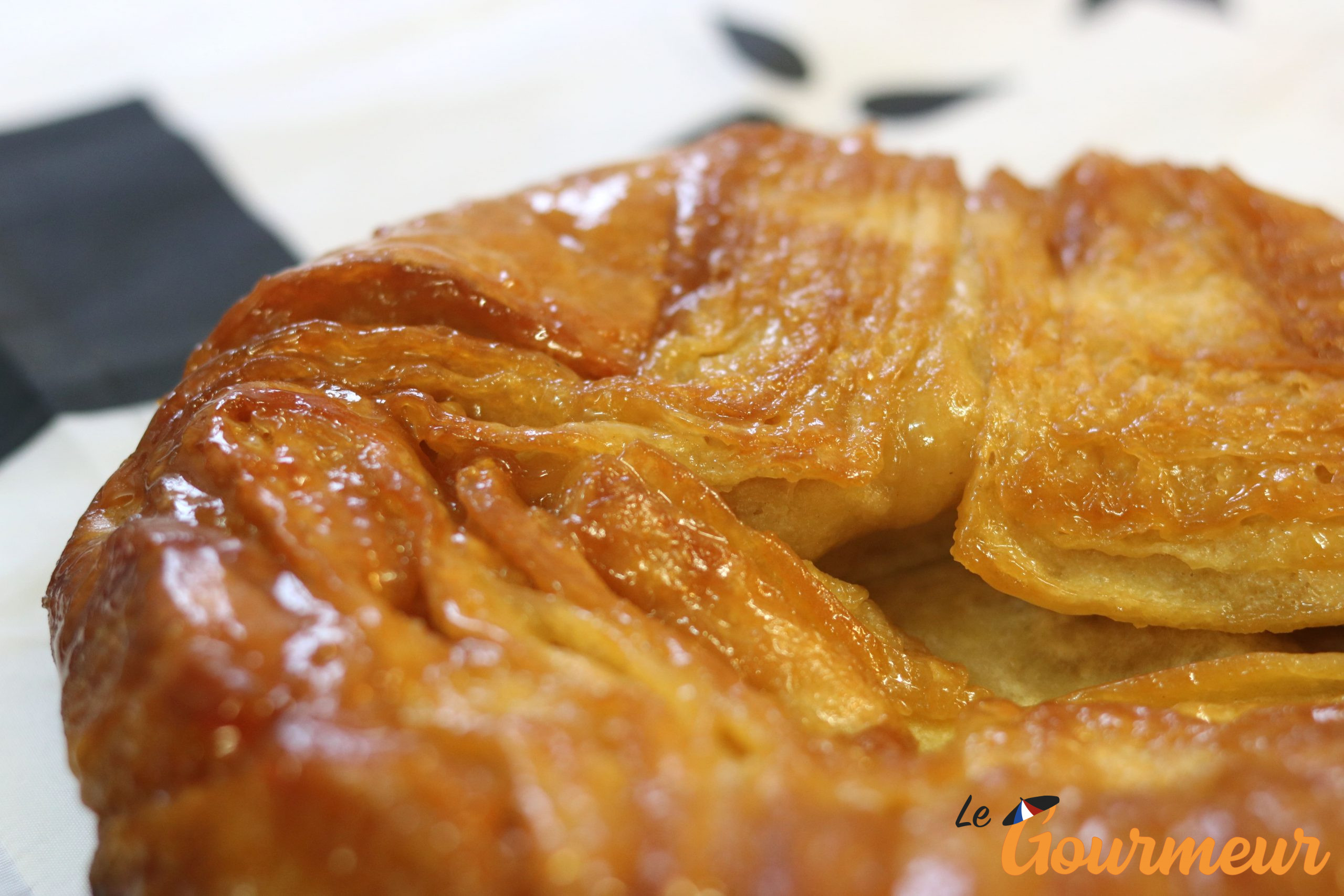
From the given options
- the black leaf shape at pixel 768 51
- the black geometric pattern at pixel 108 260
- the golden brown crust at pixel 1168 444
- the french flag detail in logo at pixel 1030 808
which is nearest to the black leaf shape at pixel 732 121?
the black leaf shape at pixel 768 51

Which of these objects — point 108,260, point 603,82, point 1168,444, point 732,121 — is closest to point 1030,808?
point 1168,444

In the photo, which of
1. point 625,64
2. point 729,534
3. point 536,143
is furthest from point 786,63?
point 729,534

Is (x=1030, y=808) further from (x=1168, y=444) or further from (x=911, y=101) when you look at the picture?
(x=911, y=101)

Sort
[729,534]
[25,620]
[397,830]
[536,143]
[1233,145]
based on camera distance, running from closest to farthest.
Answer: [397,830] → [729,534] → [25,620] → [1233,145] → [536,143]

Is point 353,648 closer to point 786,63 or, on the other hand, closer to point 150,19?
point 786,63

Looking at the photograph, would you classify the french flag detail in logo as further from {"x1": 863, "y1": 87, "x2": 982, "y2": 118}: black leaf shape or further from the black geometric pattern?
{"x1": 863, "y1": 87, "x2": 982, "y2": 118}: black leaf shape

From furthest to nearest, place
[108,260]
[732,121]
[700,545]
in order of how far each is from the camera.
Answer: [732,121] → [108,260] → [700,545]
